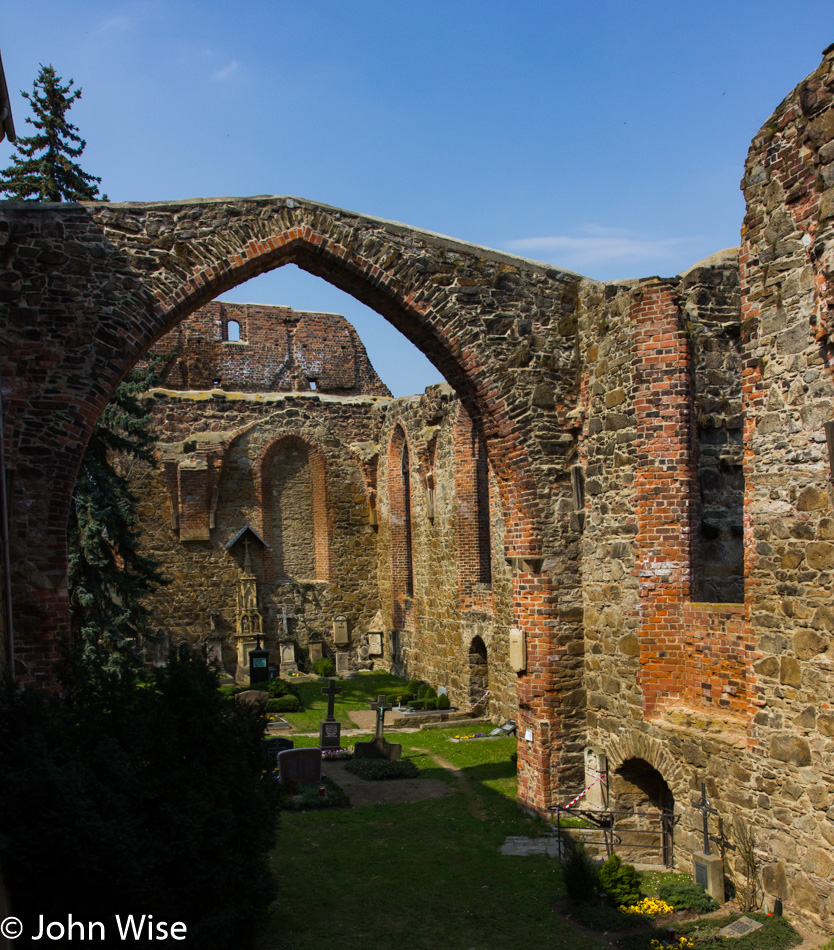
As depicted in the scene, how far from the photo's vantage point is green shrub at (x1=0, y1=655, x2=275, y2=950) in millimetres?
5191

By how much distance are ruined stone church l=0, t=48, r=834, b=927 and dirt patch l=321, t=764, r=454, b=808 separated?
1616mm

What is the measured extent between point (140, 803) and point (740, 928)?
15.1ft

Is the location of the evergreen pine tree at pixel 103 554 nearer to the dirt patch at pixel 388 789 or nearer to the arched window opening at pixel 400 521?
the dirt patch at pixel 388 789

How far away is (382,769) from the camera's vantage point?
1262 centimetres

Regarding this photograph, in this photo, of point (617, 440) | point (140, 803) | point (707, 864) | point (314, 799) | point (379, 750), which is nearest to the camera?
point (140, 803)

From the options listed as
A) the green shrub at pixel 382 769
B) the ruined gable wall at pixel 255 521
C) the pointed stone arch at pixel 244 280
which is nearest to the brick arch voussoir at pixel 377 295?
the pointed stone arch at pixel 244 280

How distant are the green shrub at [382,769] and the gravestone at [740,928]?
642cm

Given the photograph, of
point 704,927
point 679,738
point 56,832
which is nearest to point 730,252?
point 679,738

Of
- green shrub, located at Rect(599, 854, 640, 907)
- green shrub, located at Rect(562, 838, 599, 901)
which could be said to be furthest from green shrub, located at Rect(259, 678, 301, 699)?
green shrub, located at Rect(599, 854, 640, 907)

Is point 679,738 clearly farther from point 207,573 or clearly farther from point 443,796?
point 207,573

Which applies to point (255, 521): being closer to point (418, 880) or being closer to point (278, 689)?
point (278, 689)

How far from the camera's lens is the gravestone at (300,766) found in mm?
11750

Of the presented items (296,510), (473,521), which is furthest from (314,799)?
(296,510)

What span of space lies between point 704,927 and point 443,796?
502cm
